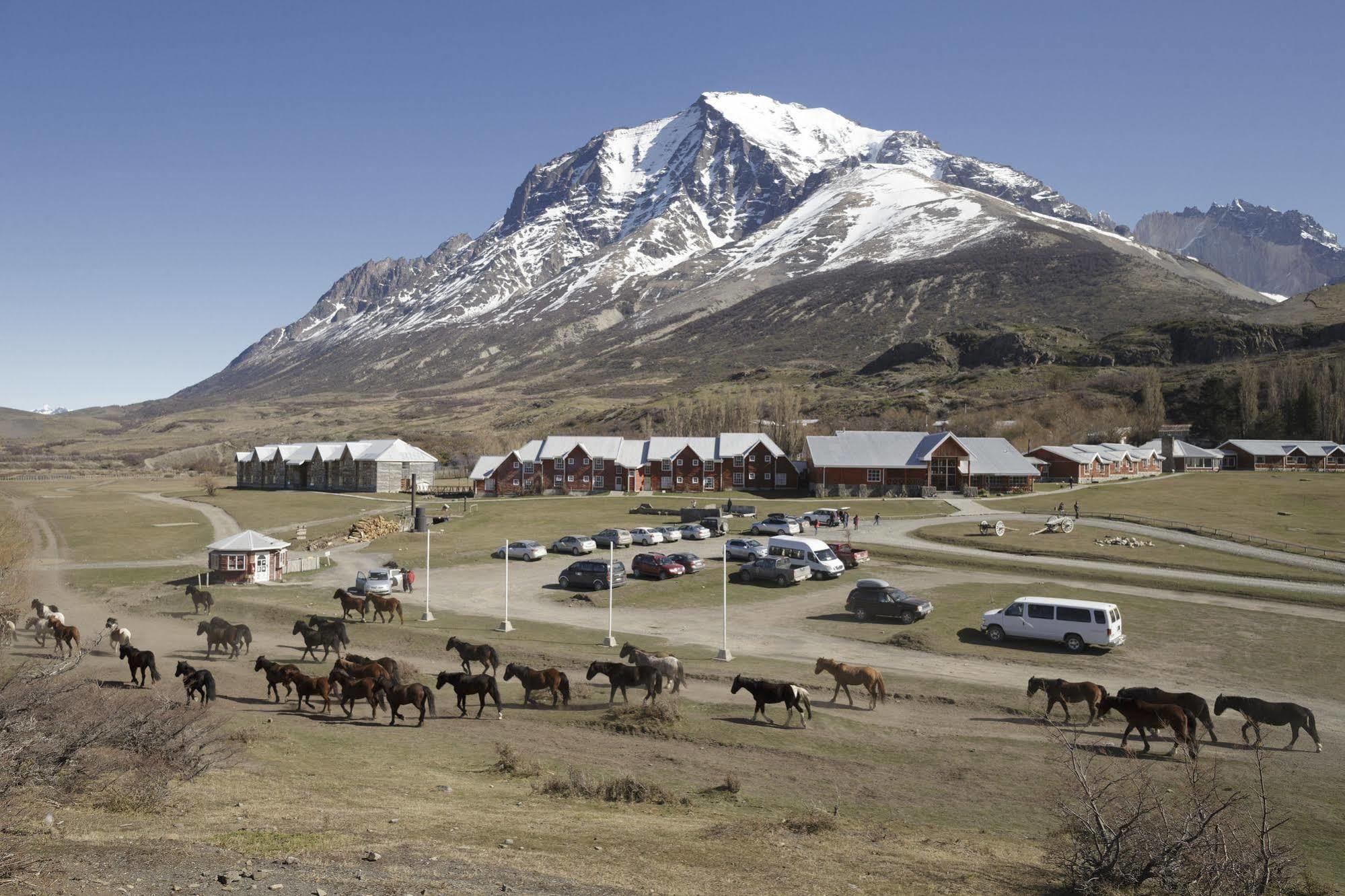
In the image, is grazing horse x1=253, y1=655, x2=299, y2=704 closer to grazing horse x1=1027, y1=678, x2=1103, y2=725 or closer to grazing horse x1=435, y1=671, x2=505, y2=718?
grazing horse x1=435, y1=671, x2=505, y2=718

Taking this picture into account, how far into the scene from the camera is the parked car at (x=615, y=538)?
58.8m

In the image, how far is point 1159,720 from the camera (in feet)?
69.3

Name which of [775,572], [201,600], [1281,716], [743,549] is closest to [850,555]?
[743,549]

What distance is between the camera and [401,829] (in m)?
13.5

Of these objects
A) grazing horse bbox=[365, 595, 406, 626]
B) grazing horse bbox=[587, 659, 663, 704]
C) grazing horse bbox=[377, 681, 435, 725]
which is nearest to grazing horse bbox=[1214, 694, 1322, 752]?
grazing horse bbox=[587, 659, 663, 704]

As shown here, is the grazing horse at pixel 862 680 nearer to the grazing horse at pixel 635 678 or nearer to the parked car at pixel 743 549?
the grazing horse at pixel 635 678

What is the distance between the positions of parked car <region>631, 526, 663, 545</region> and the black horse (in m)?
39.1

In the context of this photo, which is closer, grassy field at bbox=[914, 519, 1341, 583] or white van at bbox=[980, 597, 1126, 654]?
white van at bbox=[980, 597, 1126, 654]

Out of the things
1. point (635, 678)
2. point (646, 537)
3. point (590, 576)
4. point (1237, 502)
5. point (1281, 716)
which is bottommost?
point (1281, 716)

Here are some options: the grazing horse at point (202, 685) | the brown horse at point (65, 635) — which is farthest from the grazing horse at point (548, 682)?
the brown horse at point (65, 635)

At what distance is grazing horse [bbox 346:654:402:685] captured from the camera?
26.0 m

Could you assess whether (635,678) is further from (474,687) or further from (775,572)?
(775,572)

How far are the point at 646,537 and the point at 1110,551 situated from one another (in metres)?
30.6

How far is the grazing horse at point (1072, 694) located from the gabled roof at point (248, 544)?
138 feet
